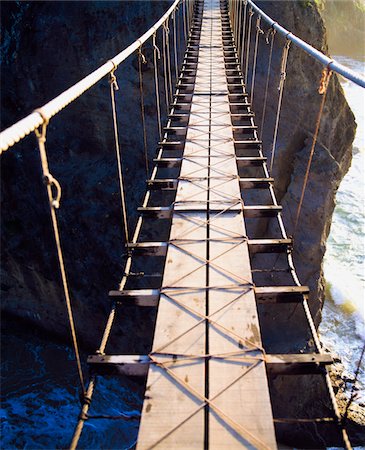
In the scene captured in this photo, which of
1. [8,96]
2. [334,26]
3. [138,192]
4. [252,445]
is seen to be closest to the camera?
[252,445]

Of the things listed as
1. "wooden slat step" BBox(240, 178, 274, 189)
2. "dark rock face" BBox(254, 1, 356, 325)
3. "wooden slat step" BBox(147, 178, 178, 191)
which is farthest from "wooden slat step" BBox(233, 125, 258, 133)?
"dark rock face" BBox(254, 1, 356, 325)

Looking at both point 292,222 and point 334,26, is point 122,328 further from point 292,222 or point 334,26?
point 334,26

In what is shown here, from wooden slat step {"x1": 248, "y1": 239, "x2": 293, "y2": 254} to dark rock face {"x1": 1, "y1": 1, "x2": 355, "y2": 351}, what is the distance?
579cm

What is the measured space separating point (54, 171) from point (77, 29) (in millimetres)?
4571

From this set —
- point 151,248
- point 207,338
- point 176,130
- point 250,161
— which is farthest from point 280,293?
point 176,130

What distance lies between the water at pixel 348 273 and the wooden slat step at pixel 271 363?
985 centimetres

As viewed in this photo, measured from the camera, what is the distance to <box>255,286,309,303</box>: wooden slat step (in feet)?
13.0

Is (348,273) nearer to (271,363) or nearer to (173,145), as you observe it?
(173,145)

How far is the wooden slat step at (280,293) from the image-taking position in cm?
396

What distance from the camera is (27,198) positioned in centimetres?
1262

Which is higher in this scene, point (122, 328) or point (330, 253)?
point (122, 328)

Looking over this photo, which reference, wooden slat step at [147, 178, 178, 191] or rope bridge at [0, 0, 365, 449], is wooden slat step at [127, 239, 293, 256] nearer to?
rope bridge at [0, 0, 365, 449]

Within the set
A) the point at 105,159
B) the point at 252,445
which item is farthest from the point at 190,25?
the point at 252,445

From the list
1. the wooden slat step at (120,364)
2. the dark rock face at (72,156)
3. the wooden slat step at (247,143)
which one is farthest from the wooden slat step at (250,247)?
the dark rock face at (72,156)
